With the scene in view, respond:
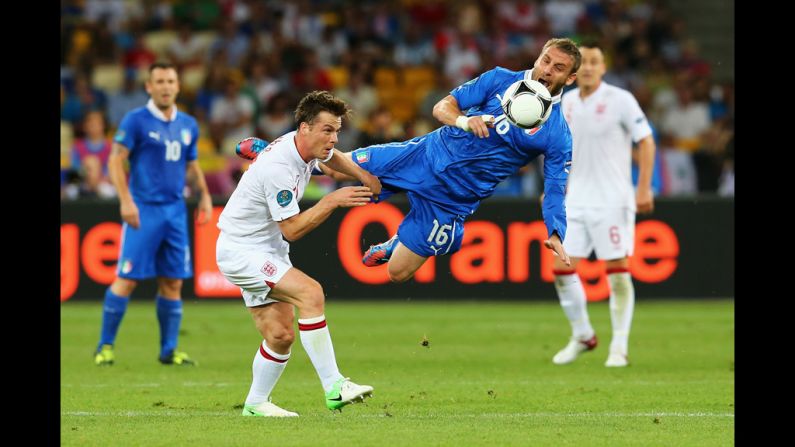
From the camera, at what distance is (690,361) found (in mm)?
11602

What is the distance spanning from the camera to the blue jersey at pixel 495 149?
8836 millimetres

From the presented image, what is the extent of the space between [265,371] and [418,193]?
1.73 metres

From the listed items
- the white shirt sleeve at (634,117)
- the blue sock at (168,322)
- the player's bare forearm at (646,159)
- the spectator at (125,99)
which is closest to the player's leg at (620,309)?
the player's bare forearm at (646,159)

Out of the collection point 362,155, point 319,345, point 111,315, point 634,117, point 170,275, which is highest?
point 634,117

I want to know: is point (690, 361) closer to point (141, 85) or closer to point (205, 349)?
point (205, 349)

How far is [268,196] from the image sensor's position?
26.2 ft

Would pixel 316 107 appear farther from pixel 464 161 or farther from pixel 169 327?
pixel 169 327

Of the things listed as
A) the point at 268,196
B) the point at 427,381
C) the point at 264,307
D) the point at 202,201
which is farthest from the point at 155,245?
the point at 268,196

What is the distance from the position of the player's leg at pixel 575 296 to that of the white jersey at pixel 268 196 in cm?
365

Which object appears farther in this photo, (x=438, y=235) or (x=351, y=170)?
(x=438, y=235)

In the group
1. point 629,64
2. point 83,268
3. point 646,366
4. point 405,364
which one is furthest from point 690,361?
point 629,64

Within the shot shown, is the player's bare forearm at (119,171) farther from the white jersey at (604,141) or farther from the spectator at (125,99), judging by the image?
the spectator at (125,99)
